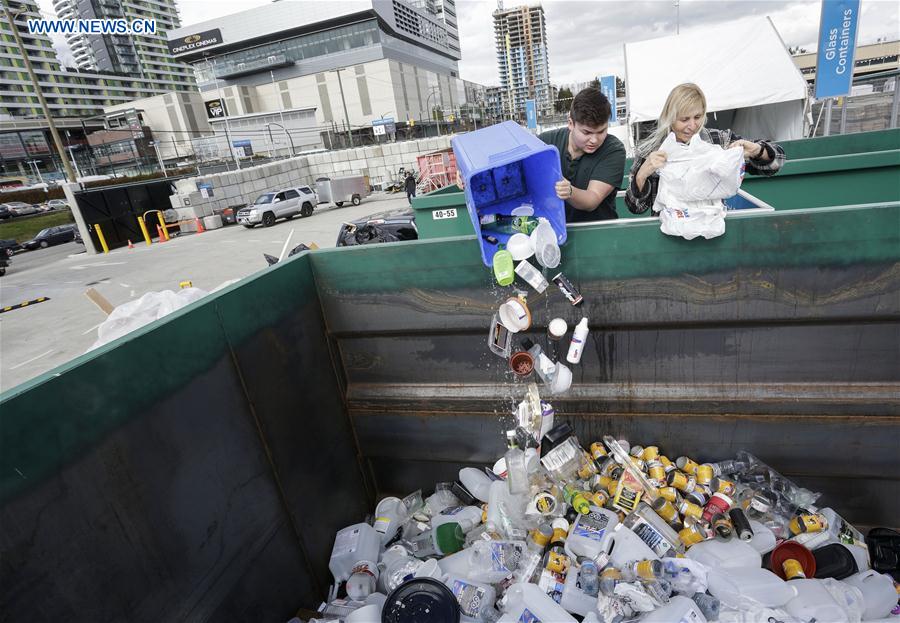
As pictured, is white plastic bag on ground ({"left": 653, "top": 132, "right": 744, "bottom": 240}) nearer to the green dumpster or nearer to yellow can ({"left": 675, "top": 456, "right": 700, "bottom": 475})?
the green dumpster

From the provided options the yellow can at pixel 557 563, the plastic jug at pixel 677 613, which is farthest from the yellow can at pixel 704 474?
the yellow can at pixel 557 563

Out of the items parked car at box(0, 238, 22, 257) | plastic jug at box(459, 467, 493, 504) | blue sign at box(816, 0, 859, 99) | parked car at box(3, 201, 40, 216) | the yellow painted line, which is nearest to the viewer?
plastic jug at box(459, 467, 493, 504)

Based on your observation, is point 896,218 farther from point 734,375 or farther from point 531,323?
point 531,323

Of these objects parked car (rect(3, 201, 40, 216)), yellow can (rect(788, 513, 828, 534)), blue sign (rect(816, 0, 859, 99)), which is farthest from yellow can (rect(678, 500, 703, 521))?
parked car (rect(3, 201, 40, 216))

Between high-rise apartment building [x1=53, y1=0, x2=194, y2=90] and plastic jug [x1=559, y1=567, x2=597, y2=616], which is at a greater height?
high-rise apartment building [x1=53, y1=0, x2=194, y2=90]

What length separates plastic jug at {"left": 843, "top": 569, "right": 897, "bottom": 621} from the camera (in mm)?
2186

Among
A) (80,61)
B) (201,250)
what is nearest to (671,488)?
(201,250)

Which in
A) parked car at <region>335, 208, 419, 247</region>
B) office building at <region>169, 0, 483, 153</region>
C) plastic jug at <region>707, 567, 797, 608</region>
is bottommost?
plastic jug at <region>707, 567, 797, 608</region>

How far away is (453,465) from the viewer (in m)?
3.21

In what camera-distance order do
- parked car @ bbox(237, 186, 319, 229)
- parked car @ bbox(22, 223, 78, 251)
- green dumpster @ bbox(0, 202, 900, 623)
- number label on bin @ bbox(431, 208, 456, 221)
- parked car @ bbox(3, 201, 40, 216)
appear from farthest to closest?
parked car @ bbox(3, 201, 40, 216), parked car @ bbox(22, 223, 78, 251), parked car @ bbox(237, 186, 319, 229), number label on bin @ bbox(431, 208, 456, 221), green dumpster @ bbox(0, 202, 900, 623)

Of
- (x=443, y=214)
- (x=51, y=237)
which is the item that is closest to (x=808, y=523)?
(x=443, y=214)

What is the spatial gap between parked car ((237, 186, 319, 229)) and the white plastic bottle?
19128mm

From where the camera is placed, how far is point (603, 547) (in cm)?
251

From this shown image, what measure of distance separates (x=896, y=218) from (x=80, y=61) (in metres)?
139
